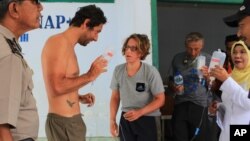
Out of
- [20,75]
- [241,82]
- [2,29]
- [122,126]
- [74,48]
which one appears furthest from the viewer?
[122,126]

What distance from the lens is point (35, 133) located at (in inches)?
87.7

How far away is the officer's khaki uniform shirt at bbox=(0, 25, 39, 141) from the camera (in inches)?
78.0

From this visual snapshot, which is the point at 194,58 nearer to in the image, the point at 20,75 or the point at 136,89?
the point at 136,89

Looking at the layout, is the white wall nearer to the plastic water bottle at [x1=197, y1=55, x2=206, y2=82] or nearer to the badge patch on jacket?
the badge patch on jacket

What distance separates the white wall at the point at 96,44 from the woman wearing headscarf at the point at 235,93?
39.4 inches

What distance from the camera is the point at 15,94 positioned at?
2012mm

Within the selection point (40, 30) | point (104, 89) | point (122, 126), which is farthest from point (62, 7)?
point (122, 126)

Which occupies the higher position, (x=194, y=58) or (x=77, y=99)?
(x=194, y=58)

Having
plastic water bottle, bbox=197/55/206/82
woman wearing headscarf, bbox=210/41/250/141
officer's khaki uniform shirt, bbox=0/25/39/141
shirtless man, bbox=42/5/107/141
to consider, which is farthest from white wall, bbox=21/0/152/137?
officer's khaki uniform shirt, bbox=0/25/39/141

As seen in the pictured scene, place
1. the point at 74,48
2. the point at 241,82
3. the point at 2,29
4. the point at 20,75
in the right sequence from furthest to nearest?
the point at 74,48, the point at 241,82, the point at 2,29, the point at 20,75

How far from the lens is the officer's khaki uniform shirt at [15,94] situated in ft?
6.50

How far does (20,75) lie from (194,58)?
8.32 ft

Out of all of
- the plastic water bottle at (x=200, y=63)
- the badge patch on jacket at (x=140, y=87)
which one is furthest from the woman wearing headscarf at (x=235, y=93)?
the badge patch on jacket at (x=140, y=87)

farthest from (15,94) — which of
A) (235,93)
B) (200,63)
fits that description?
(200,63)
